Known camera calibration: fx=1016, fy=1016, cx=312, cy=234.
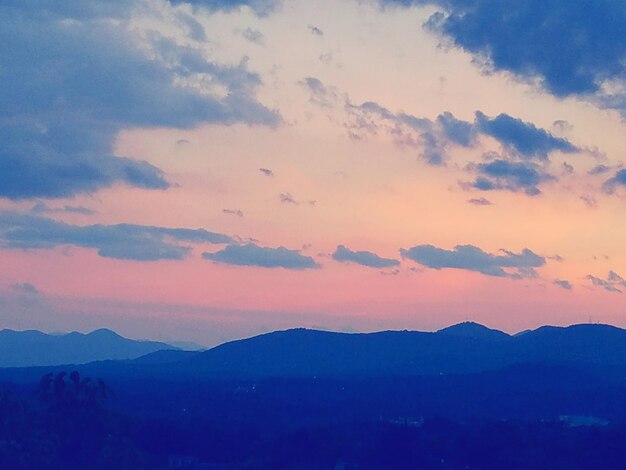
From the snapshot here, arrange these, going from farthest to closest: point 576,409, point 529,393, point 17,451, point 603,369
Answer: point 603,369, point 529,393, point 576,409, point 17,451

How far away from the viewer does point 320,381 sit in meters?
163

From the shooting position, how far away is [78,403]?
76.9 meters

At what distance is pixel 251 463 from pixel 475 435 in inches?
754

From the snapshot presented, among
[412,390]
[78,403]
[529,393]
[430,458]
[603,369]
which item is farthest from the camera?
[603,369]

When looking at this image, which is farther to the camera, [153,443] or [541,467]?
[153,443]

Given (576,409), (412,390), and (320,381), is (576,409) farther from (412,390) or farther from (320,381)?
(320,381)

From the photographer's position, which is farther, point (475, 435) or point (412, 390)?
point (412, 390)

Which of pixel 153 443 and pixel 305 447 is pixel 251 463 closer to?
pixel 305 447

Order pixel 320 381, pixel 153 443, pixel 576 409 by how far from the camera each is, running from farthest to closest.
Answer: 1. pixel 320 381
2. pixel 576 409
3. pixel 153 443

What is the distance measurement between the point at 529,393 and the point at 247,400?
125 feet

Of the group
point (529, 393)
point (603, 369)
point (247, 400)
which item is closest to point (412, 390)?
point (529, 393)

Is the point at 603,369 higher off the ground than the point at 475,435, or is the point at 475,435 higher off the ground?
the point at 603,369

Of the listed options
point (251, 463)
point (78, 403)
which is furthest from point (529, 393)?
point (78, 403)

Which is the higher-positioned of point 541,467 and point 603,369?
point 603,369
